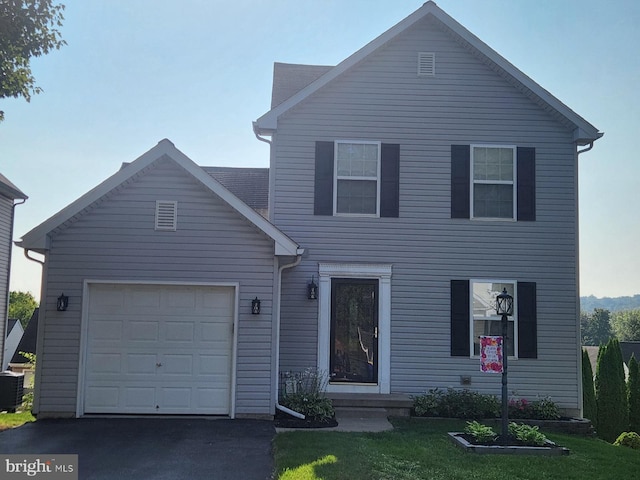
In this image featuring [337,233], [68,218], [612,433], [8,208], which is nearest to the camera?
[68,218]

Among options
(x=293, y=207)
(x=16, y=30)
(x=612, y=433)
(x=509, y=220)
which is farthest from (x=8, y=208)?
(x=612, y=433)

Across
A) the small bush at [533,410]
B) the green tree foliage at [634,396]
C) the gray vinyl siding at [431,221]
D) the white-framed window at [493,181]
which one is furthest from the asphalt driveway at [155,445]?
the green tree foliage at [634,396]

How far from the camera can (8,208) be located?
18.2 m

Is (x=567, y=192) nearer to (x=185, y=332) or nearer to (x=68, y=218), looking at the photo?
(x=185, y=332)

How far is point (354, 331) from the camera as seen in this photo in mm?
11750

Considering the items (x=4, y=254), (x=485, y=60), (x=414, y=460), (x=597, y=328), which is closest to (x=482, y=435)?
(x=414, y=460)

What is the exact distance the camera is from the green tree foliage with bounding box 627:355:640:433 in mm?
16516

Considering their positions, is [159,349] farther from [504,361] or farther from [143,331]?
[504,361]

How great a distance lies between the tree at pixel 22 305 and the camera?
51.3 meters

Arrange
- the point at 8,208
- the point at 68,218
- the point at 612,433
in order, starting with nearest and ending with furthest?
the point at 68,218 → the point at 612,433 → the point at 8,208

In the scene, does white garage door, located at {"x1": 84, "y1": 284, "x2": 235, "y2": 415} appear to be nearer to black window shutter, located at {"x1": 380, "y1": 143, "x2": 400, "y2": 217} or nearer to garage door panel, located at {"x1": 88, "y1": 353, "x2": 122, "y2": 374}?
garage door panel, located at {"x1": 88, "y1": 353, "x2": 122, "y2": 374}

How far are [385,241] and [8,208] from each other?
12465 mm

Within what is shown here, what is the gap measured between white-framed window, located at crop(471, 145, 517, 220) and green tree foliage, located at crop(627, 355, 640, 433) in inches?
324

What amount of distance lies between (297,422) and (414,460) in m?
2.61
